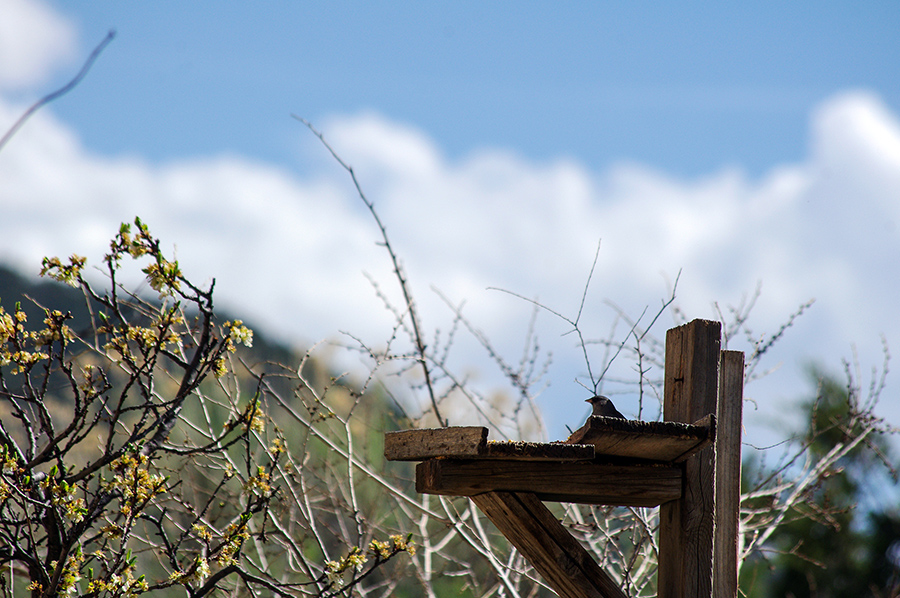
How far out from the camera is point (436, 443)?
2.32 metres

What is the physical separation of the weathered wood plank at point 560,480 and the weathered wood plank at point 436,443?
0.14ft

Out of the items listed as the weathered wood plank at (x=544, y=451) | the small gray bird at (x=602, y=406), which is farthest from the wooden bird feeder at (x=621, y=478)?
the small gray bird at (x=602, y=406)

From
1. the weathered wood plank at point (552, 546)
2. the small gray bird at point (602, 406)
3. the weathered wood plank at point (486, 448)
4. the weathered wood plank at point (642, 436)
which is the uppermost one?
the small gray bird at point (602, 406)

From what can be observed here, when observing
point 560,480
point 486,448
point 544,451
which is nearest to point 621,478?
point 560,480

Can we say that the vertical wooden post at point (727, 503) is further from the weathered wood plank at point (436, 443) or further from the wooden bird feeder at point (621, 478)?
the weathered wood plank at point (436, 443)

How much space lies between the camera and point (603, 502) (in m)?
2.52

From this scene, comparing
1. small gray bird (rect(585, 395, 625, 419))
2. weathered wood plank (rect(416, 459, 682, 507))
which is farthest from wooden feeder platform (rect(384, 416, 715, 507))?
small gray bird (rect(585, 395, 625, 419))

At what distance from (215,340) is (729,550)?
1.82 metres

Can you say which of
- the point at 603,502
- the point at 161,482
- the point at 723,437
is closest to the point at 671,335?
the point at 723,437

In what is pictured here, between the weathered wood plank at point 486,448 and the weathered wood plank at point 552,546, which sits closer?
the weathered wood plank at point 486,448

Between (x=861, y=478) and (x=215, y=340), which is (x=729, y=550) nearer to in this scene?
(x=215, y=340)

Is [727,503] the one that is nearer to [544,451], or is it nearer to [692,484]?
[692,484]

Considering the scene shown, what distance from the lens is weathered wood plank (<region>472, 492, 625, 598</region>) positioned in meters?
2.38

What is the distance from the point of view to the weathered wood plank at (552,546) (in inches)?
93.5
